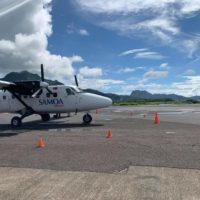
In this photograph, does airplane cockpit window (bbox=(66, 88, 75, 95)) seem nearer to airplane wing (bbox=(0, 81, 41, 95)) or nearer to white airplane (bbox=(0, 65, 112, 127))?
white airplane (bbox=(0, 65, 112, 127))

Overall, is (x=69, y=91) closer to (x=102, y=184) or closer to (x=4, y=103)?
(x=4, y=103)

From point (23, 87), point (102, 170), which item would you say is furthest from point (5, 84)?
point (102, 170)

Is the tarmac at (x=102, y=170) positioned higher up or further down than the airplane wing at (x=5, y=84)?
further down

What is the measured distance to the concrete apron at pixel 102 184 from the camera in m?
5.63

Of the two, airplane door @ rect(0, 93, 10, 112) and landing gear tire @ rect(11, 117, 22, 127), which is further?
airplane door @ rect(0, 93, 10, 112)

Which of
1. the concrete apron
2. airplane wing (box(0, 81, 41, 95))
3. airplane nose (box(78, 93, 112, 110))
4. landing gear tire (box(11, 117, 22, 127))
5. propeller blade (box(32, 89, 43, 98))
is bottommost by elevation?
the concrete apron

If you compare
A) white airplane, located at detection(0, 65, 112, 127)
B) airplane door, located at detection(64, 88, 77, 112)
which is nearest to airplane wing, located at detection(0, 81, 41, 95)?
white airplane, located at detection(0, 65, 112, 127)

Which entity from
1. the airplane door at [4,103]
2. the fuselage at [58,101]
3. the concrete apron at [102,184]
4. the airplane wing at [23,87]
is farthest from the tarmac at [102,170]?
the airplane door at [4,103]

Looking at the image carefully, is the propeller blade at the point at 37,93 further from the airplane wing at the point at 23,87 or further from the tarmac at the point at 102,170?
the tarmac at the point at 102,170

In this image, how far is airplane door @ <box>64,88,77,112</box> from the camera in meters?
19.7

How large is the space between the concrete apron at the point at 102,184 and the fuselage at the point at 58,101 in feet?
38.8

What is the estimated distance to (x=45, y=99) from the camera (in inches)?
802

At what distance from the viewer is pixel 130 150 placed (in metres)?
10.1

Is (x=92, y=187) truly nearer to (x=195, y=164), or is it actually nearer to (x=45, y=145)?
(x=195, y=164)
